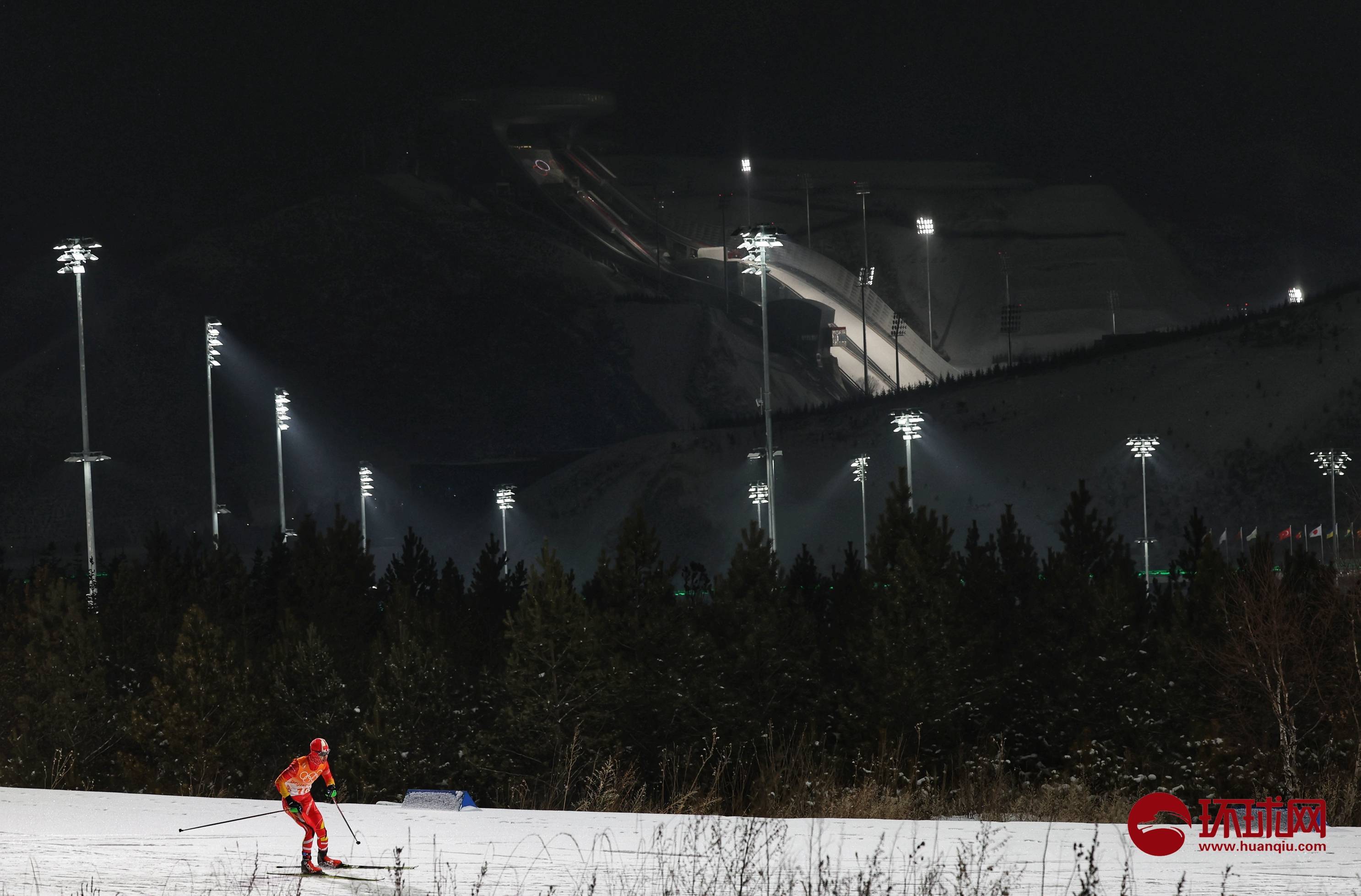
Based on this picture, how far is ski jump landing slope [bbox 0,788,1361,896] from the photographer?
643 cm

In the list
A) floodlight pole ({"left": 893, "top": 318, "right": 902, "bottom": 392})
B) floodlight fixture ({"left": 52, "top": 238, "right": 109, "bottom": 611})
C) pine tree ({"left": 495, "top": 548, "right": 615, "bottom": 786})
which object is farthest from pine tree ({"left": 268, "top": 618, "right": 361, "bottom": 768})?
floodlight pole ({"left": 893, "top": 318, "right": 902, "bottom": 392})

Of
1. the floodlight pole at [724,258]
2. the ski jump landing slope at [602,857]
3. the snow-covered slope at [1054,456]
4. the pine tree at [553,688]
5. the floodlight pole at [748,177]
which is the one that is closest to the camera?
the ski jump landing slope at [602,857]

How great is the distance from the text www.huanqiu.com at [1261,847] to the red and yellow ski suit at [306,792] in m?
4.50

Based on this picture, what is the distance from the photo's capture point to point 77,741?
1806 centimetres

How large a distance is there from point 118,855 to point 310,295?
116m

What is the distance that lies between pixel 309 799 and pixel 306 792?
4.2 inches

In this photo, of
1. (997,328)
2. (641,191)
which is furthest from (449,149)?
(997,328)

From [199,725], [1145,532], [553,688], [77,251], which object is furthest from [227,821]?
[1145,532]

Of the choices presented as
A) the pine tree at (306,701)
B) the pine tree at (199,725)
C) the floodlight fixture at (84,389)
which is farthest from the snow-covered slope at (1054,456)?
the pine tree at (199,725)

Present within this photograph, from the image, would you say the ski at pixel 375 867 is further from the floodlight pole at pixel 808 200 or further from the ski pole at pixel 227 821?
the floodlight pole at pixel 808 200

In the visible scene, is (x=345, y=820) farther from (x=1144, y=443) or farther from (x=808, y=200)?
(x=808, y=200)

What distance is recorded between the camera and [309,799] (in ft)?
23.4

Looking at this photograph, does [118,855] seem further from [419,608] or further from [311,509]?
[311,509]

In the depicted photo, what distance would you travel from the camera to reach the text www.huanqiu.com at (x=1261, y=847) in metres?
6.89
